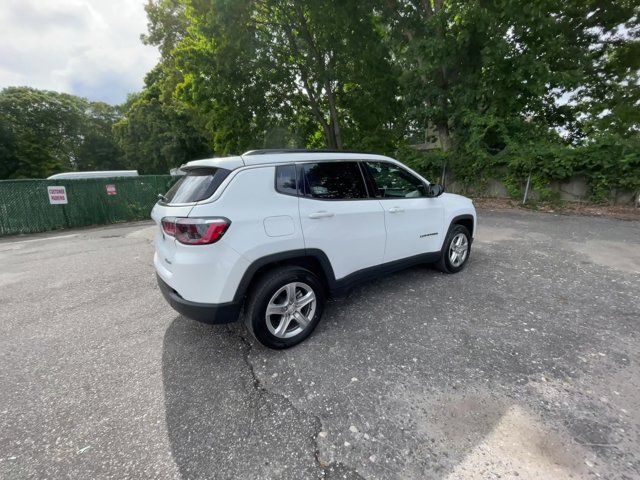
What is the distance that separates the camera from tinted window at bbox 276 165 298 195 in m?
2.62

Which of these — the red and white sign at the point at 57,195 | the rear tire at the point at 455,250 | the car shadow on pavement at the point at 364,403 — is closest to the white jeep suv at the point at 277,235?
the car shadow on pavement at the point at 364,403

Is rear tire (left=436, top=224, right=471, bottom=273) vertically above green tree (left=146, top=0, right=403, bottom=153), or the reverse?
green tree (left=146, top=0, right=403, bottom=153)

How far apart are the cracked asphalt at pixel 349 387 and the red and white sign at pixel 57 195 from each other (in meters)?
7.72

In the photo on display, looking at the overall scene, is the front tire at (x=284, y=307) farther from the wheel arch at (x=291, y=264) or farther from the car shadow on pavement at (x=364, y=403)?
the car shadow on pavement at (x=364, y=403)

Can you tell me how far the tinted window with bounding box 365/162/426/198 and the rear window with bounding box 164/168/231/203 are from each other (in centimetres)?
169

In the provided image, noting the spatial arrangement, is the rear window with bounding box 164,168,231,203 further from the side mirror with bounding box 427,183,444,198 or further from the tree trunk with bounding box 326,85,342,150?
the tree trunk with bounding box 326,85,342,150

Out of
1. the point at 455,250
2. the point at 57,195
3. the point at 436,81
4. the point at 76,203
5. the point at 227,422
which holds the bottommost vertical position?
the point at 227,422

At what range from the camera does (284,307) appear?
106 inches

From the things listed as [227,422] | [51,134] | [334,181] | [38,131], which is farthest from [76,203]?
[51,134]

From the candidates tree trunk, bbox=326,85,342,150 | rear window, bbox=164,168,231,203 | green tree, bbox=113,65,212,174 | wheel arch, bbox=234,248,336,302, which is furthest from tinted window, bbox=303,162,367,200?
green tree, bbox=113,65,212,174

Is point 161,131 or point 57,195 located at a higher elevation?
point 161,131

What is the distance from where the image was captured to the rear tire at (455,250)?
13.7 ft

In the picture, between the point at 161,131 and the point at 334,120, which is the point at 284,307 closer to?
the point at 334,120

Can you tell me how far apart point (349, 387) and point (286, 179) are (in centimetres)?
181
